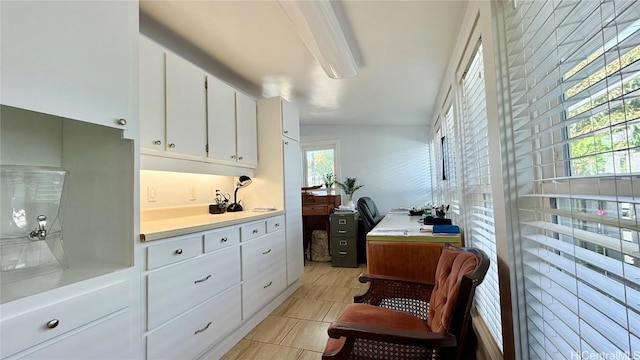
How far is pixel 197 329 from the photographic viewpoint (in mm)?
1643

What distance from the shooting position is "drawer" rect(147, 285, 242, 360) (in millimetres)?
1407

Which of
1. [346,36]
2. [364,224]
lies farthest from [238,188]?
[364,224]

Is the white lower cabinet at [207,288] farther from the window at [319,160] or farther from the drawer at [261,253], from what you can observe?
the window at [319,160]

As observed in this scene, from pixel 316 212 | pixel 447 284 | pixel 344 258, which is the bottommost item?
pixel 344 258

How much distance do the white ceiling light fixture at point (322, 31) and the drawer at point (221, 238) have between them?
1489 millimetres

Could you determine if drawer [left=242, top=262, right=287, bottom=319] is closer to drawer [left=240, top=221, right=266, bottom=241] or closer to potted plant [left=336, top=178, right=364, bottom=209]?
drawer [left=240, top=221, right=266, bottom=241]

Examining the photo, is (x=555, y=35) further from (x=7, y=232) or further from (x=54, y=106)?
(x=7, y=232)

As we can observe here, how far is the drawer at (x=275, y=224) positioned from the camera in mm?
2556

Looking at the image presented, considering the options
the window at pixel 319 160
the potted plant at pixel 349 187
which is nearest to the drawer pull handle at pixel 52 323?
the potted plant at pixel 349 187

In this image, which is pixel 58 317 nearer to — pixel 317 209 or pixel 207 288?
pixel 207 288

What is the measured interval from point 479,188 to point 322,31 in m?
1.43

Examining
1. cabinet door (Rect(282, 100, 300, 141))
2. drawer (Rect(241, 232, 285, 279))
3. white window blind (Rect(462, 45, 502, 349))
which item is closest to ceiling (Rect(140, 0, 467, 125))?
cabinet door (Rect(282, 100, 300, 141))

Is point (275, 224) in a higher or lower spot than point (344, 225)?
higher

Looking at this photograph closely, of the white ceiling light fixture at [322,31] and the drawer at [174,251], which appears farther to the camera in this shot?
the white ceiling light fixture at [322,31]
